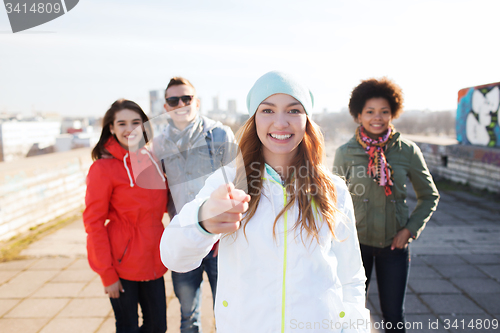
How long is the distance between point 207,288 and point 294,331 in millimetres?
2376

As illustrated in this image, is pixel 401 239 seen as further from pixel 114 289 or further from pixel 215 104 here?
pixel 114 289

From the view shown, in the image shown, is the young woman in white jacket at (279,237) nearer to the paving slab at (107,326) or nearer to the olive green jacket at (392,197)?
the olive green jacket at (392,197)

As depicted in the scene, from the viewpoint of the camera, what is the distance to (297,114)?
4.24ft

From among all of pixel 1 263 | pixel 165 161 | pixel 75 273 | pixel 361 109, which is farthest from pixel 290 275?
pixel 1 263

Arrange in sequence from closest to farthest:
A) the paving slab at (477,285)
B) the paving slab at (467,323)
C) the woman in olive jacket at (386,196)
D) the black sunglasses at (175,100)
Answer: the woman in olive jacket at (386,196), the black sunglasses at (175,100), the paving slab at (467,323), the paving slab at (477,285)

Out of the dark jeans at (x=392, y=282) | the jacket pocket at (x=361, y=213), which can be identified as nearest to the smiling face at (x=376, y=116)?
the jacket pocket at (x=361, y=213)

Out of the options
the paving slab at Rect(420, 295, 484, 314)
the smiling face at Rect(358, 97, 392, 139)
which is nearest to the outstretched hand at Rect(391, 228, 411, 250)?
the smiling face at Rect(358, 97, 392, 139)

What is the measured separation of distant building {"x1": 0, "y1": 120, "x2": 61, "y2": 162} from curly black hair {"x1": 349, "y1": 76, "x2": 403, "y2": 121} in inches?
1288

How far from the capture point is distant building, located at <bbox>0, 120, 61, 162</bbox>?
3056 centimetres

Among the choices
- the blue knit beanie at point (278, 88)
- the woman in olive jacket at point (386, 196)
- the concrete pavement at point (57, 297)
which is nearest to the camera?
the blue knit beanie at point (278, 88)

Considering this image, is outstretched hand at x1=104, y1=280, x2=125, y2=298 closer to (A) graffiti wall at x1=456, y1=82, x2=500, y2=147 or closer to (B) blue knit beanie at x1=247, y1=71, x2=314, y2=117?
(B) blue knit beanie at x1=247, y1=71, x2=314, y2=117

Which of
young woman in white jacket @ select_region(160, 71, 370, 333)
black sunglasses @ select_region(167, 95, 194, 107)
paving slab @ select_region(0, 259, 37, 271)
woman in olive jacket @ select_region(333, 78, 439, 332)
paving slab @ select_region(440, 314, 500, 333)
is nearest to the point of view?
young woman in white jacket @ select_region(160, 71, 370, 333)

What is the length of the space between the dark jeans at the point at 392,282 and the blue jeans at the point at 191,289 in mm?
1128

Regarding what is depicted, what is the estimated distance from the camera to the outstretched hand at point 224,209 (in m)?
0.94
